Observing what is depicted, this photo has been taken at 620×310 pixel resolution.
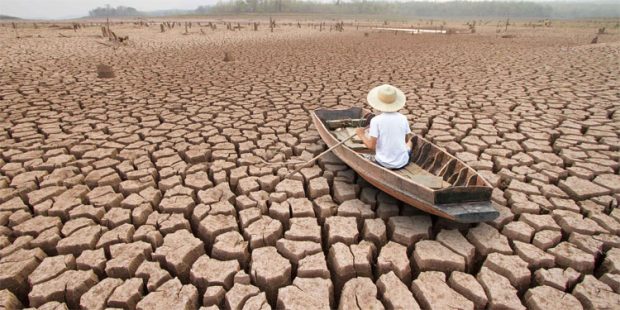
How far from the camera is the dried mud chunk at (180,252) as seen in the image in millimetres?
2211

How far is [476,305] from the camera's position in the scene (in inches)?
78.1

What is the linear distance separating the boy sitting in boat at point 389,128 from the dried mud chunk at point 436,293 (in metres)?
1.15

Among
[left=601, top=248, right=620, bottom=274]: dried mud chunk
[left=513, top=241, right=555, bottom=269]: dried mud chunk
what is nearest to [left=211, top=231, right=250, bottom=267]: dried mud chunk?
[left=513, top=241, right=555, bottom=269]: dried mud chunk

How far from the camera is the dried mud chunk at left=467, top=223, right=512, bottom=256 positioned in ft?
7.76

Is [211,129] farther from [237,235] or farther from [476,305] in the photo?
[476,305]

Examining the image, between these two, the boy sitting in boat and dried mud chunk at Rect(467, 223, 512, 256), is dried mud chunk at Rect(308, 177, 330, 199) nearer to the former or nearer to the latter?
the boy sitting in boat

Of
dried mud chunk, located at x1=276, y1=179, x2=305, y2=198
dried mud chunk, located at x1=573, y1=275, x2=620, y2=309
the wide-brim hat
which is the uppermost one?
the wide-brim hat

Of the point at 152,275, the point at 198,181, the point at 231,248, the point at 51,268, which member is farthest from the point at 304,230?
the point at 51,268

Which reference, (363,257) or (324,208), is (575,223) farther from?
(324,208)

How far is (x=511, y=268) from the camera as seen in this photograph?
220cm

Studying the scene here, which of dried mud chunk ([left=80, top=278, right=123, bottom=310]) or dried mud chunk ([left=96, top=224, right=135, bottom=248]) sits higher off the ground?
dried mud chunk ([left=96, top=224, right=135, bottom=248])

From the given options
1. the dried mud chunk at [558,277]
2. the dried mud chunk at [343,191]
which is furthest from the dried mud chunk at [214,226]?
the dried mud chunk at [558,277]

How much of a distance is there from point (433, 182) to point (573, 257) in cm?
104

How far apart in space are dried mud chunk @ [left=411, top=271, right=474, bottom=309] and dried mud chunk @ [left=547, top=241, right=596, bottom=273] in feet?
2.77
